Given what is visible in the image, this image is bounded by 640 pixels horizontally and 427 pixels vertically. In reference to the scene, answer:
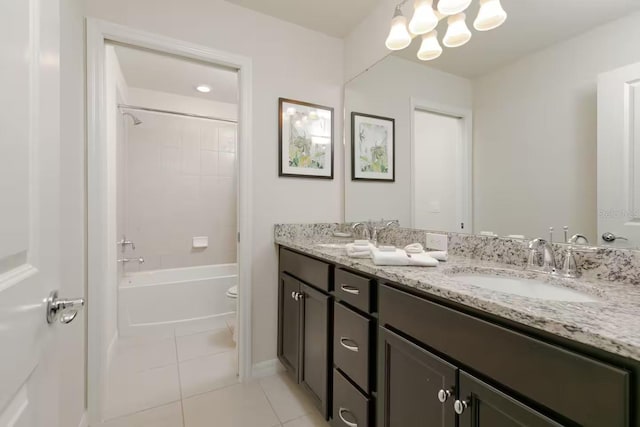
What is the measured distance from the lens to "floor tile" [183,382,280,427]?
4.69 ft

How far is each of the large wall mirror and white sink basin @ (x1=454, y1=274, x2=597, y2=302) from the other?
247mm

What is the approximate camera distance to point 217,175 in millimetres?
3379

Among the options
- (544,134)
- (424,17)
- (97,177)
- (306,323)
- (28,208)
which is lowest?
(306,323)

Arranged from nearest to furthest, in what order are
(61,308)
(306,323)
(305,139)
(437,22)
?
(61,308)
(437,22)
(306,323)
(305,139)

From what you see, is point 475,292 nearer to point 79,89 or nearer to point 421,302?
point 421,302

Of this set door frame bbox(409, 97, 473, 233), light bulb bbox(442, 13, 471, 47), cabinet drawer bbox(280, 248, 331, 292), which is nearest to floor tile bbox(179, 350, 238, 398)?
cabinet drawer bbox(280, 248, 331, 292)

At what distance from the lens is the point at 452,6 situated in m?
1.24

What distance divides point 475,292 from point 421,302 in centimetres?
17

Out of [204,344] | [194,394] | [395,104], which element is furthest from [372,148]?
[204,344]

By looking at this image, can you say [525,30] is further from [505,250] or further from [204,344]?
[204,344]

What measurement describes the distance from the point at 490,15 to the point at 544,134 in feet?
1.86

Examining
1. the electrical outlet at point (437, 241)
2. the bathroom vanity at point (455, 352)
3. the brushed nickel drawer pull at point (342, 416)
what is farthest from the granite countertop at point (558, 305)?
the brushed nickel drawer pull at point (342, 416)

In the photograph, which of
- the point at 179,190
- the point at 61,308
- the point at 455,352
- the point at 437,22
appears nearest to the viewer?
the point at 61,308

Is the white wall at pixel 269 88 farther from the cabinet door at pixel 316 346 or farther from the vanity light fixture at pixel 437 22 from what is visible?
the vanity light fixture at pixel 437 22
